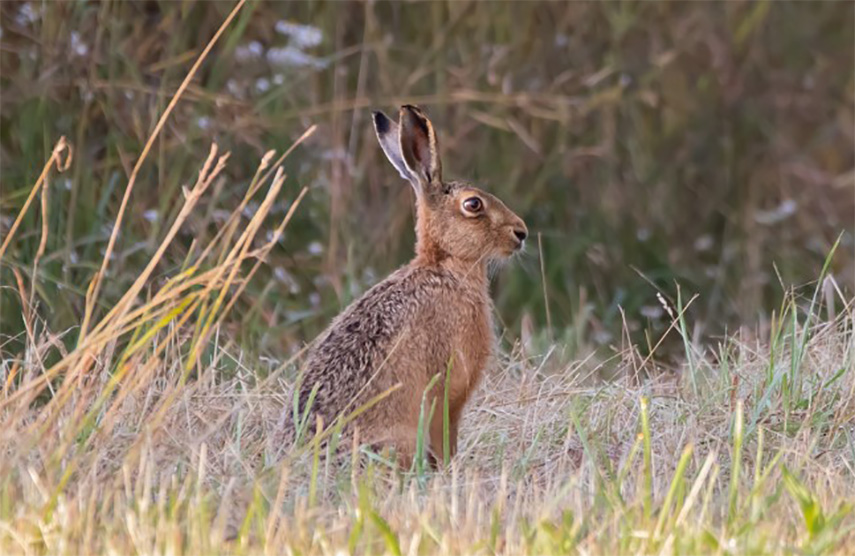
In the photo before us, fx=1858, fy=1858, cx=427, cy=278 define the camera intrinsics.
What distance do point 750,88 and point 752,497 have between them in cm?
647

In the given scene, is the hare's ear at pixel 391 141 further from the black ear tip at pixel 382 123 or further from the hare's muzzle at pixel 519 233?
the hare's muzzle at pixel 519 233

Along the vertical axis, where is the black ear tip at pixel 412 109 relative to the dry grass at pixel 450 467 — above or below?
above

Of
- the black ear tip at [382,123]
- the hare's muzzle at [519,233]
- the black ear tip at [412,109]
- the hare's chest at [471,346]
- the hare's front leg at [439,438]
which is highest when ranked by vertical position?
the black ear tip at [412,109]

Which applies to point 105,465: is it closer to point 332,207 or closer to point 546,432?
point 546,432

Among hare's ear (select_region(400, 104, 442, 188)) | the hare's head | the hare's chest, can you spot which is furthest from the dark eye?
the hare's chest

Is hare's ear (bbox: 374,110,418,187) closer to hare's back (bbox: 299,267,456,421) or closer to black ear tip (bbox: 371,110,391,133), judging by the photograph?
black ear tip (bbox: 371,110,391,133)

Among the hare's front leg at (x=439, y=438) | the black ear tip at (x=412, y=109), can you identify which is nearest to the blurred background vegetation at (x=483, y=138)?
the black ear tip at (x=412, y=109)

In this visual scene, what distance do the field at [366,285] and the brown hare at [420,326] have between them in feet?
0.42

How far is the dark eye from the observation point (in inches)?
231

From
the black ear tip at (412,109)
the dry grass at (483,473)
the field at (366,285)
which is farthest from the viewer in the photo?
the black ear tip at (412,109)

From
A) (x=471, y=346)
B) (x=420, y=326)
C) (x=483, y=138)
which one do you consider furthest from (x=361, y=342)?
(x=483, y=138)

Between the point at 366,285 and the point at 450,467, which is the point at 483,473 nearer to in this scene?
the point at 450,467

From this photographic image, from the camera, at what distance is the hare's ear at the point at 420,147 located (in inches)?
224

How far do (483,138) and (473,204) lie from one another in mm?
3206
